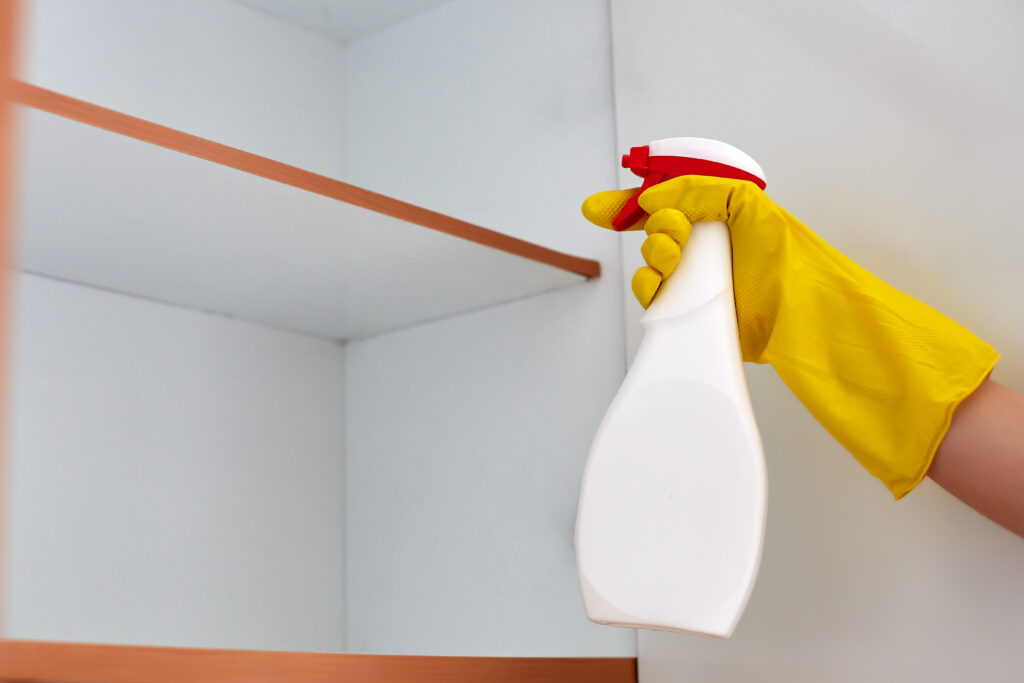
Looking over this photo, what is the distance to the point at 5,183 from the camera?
1.23 ft

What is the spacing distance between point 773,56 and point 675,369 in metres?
0.42

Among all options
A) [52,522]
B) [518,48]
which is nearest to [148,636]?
[52,522]

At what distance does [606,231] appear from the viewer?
3.62 ft

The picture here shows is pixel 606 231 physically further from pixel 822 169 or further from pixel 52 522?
pixel 52 522

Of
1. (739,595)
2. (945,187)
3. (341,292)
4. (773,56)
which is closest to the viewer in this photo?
(739,595)

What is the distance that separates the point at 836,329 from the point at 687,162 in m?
0.17

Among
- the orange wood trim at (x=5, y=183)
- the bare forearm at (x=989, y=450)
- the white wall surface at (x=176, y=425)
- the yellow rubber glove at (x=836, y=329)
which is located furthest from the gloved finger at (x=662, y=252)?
the white wall surface at (x=176, y=425)

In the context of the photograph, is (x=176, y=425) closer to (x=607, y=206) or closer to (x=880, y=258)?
(x=607, y=206)

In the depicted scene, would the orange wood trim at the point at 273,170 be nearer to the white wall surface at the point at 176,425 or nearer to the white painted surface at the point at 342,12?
the white wall surface at the point at 176,425

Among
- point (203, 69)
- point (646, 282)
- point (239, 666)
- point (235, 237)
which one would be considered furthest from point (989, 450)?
point (203, 69)

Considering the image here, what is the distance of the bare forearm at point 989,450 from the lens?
0.74 m

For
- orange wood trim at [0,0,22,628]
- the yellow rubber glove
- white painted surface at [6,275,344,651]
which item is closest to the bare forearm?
the yellow rubber glove

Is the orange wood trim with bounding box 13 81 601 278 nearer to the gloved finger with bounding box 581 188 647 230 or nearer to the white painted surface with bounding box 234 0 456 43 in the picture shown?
the gloved finger with bounding box 581 188 647 230

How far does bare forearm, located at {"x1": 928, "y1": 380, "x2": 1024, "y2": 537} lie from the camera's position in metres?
0.74
